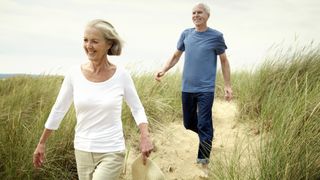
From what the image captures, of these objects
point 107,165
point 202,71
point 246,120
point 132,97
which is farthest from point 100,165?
point 246,120

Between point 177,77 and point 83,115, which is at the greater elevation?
point 83,115

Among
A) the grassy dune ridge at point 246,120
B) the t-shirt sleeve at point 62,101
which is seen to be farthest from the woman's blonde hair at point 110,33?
the grassy dune ridge at point 246,120

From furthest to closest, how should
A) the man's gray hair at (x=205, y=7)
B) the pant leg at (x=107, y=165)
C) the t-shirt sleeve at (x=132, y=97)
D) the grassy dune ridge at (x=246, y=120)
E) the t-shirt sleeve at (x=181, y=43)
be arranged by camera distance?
the t-shirt sleeve at (x=181, y=43) < the man's gray hair at (x=205, y=7) < the grassy dune ridge at (x=246, y=120) < the t-shirt sleeve at (x=132, y=97) < the pant leg at (x=107, y=165)

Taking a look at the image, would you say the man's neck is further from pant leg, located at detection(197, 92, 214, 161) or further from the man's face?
pant leg, located at detection(197, 92, 214, 161)

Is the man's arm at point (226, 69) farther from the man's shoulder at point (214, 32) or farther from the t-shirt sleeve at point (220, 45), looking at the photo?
the man's shoulder at point (214, 32)

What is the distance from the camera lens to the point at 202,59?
588 centimetres

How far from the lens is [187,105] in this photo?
6.03 meters

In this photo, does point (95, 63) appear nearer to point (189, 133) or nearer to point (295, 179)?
point (295, 179)

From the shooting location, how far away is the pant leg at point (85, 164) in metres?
3.49

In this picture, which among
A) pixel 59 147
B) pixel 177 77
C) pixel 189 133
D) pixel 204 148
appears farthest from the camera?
pixel 177 77

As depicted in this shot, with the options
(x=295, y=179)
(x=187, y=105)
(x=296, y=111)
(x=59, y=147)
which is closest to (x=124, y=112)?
(x=187, y=105)

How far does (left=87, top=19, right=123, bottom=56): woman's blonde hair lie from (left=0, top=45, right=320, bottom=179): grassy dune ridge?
1.57 m

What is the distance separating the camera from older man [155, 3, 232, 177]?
19.2 ft

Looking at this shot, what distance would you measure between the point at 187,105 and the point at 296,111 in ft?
5.11
